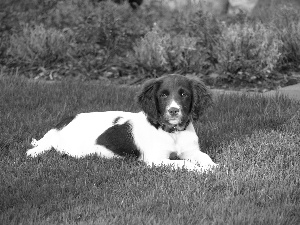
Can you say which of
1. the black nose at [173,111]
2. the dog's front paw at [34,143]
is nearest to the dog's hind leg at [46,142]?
the dog's front paw at [34,143]

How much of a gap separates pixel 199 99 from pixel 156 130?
1.70ft

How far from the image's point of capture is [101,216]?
417 cm

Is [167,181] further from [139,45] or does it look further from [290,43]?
[139,45]

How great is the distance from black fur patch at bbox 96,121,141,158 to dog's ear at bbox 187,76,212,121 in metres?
0.66

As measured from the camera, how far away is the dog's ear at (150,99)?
224 inches

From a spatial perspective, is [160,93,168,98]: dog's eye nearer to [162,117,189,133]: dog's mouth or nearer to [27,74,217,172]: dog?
[27,74,217,172]: dog

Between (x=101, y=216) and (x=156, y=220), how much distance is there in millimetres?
393

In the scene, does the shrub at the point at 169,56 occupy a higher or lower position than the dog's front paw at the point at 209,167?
lower

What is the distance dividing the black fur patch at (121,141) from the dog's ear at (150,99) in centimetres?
27

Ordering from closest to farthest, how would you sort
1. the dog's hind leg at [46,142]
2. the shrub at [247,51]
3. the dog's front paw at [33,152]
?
1. the dog's front paw at [33,152]
2. the dog's hind leg at [46,142]
3. the shrub at [247,51]

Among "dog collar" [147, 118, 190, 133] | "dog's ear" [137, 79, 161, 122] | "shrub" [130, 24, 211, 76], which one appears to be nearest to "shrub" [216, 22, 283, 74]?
"shrub" [130, 24, 211, 76]

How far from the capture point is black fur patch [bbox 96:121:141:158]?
583cm

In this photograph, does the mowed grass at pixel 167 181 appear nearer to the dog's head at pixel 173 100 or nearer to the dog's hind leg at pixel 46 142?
the dog's hind leg at pixel 46 142

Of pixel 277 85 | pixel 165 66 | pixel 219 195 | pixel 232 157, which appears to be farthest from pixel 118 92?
pixel 219 195
